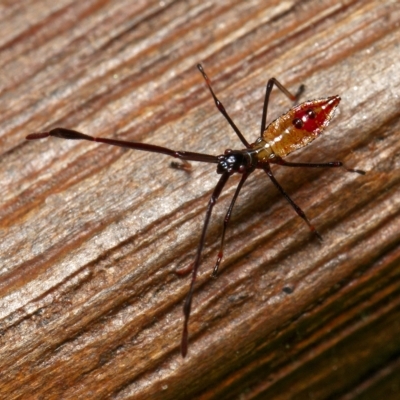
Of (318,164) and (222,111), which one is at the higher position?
(222,111)

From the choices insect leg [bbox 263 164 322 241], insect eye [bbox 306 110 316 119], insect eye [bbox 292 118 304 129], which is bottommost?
insect leg [bbox 263 164 322 241]

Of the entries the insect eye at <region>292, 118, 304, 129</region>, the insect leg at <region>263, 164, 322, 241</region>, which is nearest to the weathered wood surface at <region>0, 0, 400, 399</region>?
the insect leg at <region>263, 164, 322, 241</region>

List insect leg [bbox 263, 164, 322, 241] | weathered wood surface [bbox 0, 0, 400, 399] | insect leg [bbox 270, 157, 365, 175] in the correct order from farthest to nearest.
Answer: insect leg [bbox 270, 157, 365, 175] → insect leg [bbox 263, 164, 322, 241] → weathered wood surface [bbox 0, 0, 400, 399]

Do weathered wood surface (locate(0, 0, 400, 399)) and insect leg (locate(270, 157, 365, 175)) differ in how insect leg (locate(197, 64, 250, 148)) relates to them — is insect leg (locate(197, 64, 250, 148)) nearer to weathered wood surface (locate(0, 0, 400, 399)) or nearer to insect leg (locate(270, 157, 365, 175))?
weathered wood surface (locate(0, 0, 400, 399))

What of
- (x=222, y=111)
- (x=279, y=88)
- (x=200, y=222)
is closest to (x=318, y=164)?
(x=279, y=88)

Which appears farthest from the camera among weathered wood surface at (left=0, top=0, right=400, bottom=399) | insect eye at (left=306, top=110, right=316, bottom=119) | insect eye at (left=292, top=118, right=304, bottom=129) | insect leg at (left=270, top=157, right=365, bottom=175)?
insect eye at (left=292, top=118, right=304, bottom=129)

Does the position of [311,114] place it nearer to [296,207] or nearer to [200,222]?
[296,207]

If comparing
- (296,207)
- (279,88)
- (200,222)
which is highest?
(279,88)

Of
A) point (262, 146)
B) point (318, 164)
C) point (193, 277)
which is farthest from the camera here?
point (262, 146)
